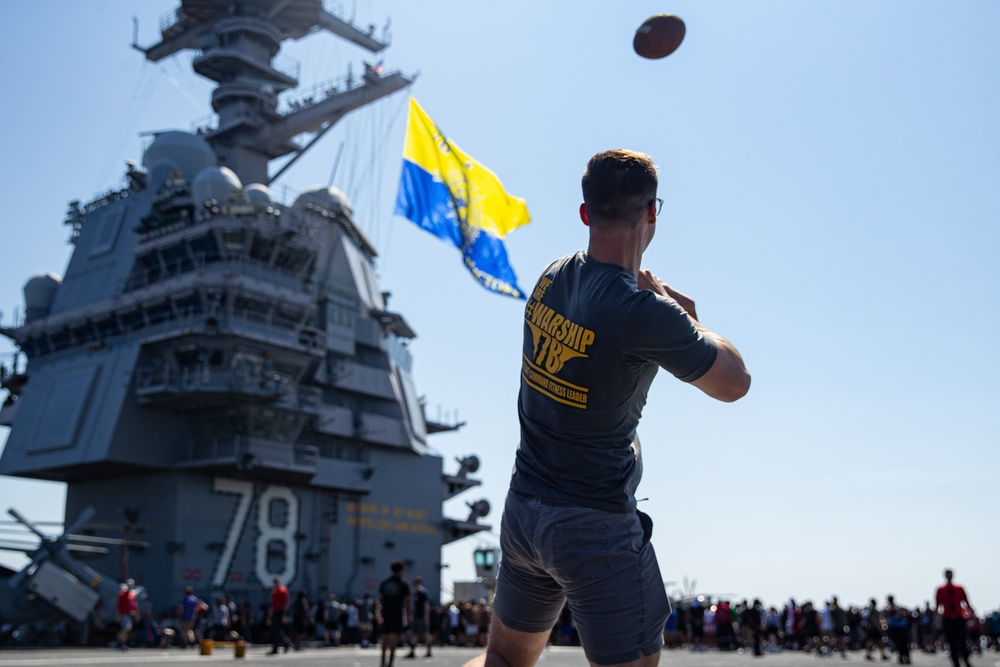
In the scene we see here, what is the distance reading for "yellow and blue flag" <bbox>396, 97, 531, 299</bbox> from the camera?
12.2 m

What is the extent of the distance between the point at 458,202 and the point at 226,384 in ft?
67.9

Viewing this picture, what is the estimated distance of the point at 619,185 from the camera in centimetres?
299

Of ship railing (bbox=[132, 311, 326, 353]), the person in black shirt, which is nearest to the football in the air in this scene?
the person in black shirt

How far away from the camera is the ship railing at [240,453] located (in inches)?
1236

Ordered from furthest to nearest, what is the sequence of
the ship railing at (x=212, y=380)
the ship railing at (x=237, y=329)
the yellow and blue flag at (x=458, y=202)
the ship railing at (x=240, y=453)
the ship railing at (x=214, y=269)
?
the ship railing at (x=214, y=269) < the ship railing at (x=240, y=453) < the ship railing at (x=237, y=329) < the ship railing at (x=212, y=380) < the yellow and blue flag at (x=458, y=202)

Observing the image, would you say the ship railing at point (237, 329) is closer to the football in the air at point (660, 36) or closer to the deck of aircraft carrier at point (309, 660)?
the deck of aircraft carrier at point (309, 660)

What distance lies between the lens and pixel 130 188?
1515 inches

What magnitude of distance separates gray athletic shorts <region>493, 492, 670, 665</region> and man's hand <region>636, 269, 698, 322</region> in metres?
0.73

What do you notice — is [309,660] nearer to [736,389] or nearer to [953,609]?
[953,609]

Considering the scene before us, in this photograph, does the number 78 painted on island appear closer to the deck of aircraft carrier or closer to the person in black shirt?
the deck of aircraft carrier

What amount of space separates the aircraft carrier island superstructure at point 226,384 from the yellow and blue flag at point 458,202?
1975cm

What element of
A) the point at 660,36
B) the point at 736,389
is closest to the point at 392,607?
the point at 660,36

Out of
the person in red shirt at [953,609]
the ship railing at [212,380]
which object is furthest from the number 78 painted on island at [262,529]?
the person in red shirt at [953,609]

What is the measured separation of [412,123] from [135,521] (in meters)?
24.6
